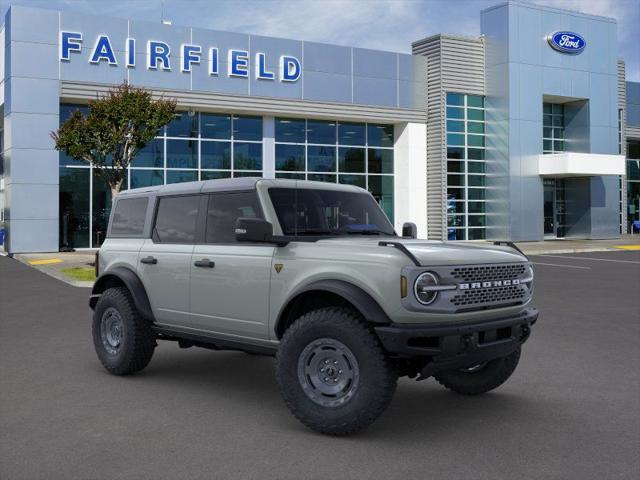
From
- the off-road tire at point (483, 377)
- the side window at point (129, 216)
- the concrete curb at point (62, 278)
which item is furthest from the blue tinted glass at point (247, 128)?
the off-road tire at point (483, 377)

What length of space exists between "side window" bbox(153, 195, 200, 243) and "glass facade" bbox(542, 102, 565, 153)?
3164 centimetres

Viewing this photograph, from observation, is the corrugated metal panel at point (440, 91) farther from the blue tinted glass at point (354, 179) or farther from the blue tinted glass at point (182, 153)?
the blue tinted glass at point (182, 153)

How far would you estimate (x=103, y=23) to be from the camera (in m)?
26.2

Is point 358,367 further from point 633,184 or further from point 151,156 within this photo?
point 633,184

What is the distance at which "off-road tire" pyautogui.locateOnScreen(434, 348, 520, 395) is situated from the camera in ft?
19.6

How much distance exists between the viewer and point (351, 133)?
107 feet

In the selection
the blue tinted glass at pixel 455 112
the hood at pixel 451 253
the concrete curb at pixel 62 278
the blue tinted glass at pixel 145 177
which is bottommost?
the concrete curb at pixel 62 278

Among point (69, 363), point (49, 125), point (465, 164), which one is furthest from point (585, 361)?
point (465, 164)

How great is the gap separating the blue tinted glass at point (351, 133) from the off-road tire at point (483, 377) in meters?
26.7

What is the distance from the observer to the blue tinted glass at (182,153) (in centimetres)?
2823

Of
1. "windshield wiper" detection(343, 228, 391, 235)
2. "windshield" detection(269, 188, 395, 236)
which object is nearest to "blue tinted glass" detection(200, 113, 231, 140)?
"windshield" detection(269, 188, 395, 236)

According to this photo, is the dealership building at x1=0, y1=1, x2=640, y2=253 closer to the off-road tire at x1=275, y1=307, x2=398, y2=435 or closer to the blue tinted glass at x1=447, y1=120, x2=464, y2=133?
the blue tinted glass at x1=447, y1=120, x2=464, y2=133

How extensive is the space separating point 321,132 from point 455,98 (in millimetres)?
6788

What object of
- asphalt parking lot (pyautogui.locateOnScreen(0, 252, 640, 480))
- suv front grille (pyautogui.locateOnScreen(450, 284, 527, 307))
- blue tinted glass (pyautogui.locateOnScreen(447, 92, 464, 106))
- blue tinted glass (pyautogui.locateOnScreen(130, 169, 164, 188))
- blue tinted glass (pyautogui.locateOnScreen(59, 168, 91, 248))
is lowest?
asphalt parking lot (pyautogui.locateOnScreen(0, 252, 640, 480))
